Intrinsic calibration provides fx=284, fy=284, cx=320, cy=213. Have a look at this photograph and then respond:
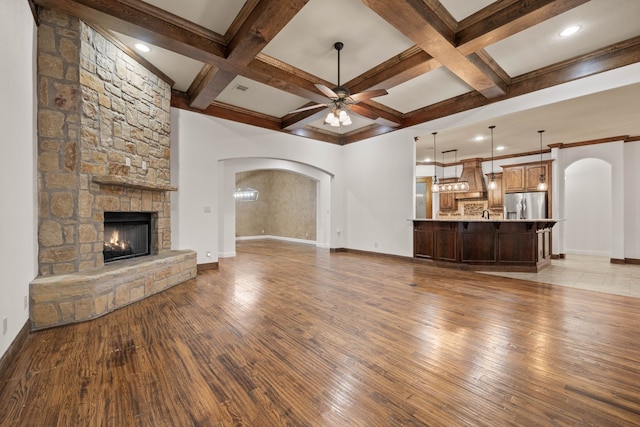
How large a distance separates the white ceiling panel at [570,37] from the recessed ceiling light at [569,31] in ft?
0.15

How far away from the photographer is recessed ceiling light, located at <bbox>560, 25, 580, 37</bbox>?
3.45 meters

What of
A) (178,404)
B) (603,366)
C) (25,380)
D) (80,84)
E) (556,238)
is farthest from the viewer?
(556,238)

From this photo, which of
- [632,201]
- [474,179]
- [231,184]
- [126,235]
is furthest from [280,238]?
[632,201]

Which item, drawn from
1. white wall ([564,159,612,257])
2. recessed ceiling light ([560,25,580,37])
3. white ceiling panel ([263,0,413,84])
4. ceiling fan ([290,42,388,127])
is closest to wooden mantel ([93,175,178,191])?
ceiling fan ([290,42,388,127])

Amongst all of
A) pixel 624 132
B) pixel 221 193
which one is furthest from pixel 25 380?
pixel 624 132

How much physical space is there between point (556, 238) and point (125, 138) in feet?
31.6

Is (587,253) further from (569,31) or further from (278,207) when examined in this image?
(278,207)

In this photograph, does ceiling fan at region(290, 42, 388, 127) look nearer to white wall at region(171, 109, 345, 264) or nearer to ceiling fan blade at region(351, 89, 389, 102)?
ceiling fan blade at region(351, 89, 389, 102)

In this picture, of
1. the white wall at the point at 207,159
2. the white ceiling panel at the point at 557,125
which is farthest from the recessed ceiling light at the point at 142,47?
the white ceiling panel at the point at 557,125

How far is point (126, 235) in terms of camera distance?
4320mm

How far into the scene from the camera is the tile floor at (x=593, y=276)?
4410mm

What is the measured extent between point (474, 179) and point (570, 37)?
19.6 ft

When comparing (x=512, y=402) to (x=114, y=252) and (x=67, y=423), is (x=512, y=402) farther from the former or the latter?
(x=114, y=252)

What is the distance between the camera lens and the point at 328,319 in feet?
10.3
